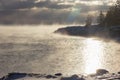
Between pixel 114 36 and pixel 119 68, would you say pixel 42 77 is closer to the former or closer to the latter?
pixel 119 68

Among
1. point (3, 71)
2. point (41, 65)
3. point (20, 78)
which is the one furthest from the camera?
point (41, 65)

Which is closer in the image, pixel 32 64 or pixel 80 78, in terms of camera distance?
pixel 80 78

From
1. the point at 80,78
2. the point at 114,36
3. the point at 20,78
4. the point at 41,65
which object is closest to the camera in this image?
the point at 80,78

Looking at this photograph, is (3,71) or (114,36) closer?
(3,71)

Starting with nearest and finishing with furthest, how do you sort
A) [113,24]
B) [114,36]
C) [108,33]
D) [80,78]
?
[80,78] < [114,36] < [108,33] < [113,24]

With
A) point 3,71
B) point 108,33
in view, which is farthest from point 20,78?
point 108,33

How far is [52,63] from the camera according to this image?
71.1 meters

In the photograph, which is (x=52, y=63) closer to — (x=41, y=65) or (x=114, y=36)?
(x=41, y=65)

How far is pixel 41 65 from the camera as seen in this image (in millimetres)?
68812

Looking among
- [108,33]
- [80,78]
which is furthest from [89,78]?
[108,33]

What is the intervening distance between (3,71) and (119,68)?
19.5 meters

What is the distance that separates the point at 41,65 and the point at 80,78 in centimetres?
2800

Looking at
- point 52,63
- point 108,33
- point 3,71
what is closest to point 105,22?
point 108,33

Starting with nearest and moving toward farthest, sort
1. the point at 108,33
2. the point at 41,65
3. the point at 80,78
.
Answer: the point at 80,78 < the point at 41,65 < the point at 108,33
